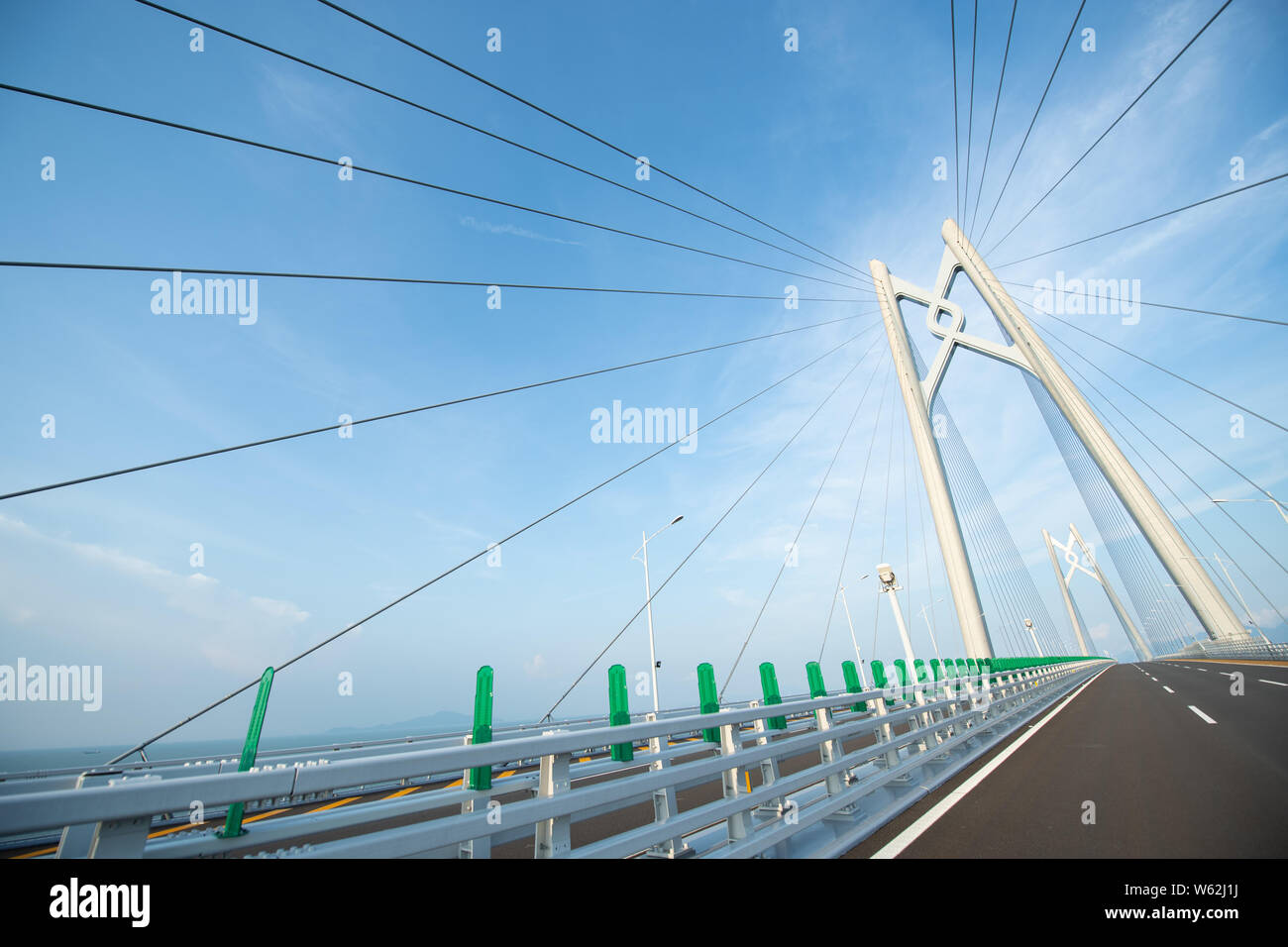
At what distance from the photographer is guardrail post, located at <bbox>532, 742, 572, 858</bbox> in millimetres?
3006

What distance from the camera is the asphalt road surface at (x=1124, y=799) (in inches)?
171

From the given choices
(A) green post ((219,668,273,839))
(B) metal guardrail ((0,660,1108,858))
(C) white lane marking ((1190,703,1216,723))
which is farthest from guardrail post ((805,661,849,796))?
(C) white lane marking ((1190,703,1216,723))

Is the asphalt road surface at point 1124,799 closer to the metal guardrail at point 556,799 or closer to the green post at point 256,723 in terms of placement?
the metal guardrail at point 556,799

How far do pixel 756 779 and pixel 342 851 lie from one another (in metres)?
11.0

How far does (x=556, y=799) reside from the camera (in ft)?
9.63

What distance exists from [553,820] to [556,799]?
7.8 inches

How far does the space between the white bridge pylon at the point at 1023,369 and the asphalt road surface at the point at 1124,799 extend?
41.4 ft

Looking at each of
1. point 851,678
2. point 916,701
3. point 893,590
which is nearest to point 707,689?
point 851,678

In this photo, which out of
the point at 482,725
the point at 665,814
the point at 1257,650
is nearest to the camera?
the point at 482,725

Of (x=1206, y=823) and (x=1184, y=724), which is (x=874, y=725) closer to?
(x=1206, y=823)

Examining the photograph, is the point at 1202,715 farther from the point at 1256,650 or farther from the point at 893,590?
the point at 1256,650

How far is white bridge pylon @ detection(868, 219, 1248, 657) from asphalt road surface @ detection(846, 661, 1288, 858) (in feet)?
41.4

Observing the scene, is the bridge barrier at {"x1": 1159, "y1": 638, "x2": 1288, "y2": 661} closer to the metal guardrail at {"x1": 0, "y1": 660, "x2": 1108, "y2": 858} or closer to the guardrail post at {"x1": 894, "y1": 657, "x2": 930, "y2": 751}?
the guardrail post at {"x1": 894, "y1": 657, "x2": 930, "y2": 751}
